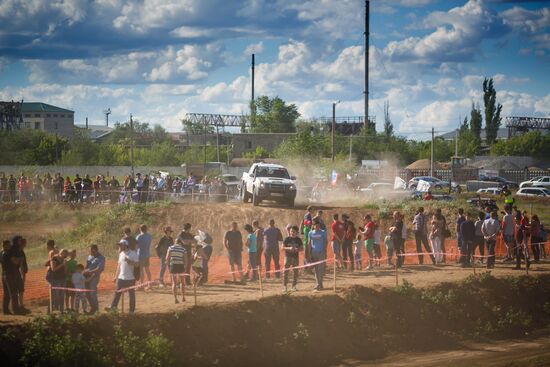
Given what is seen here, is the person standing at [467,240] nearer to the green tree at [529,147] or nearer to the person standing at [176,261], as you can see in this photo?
the person standing at [176,261]

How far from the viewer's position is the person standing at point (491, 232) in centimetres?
2508

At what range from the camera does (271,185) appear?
3594 cm

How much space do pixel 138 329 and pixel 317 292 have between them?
587 centimetres

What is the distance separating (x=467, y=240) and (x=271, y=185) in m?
13.1

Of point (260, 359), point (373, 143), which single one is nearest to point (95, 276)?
point (260, 359)

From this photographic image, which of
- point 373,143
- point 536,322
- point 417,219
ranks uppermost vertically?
point 373,143

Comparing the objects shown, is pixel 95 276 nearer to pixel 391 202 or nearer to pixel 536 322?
pixel 536 322

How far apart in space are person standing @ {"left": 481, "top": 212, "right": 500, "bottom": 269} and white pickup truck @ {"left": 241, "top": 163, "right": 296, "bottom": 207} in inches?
506

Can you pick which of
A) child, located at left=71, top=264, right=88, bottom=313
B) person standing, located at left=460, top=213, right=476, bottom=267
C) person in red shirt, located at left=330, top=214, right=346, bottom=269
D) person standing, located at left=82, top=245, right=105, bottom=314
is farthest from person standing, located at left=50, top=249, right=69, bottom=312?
person standing, located at left=460, top=213, right=476, bottom=267

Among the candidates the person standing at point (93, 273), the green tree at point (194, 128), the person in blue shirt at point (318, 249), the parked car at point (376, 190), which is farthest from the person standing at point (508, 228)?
the green tree at point (194, 128)

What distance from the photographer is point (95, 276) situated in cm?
1698

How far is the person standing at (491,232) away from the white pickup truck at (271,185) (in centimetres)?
1285

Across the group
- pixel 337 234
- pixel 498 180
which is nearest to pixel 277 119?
pixel 498 180

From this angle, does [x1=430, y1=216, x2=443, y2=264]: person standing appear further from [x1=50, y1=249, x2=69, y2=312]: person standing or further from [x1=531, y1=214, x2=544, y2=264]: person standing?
[x1=50, y1=249, x2=69, y2=312]: person standing
